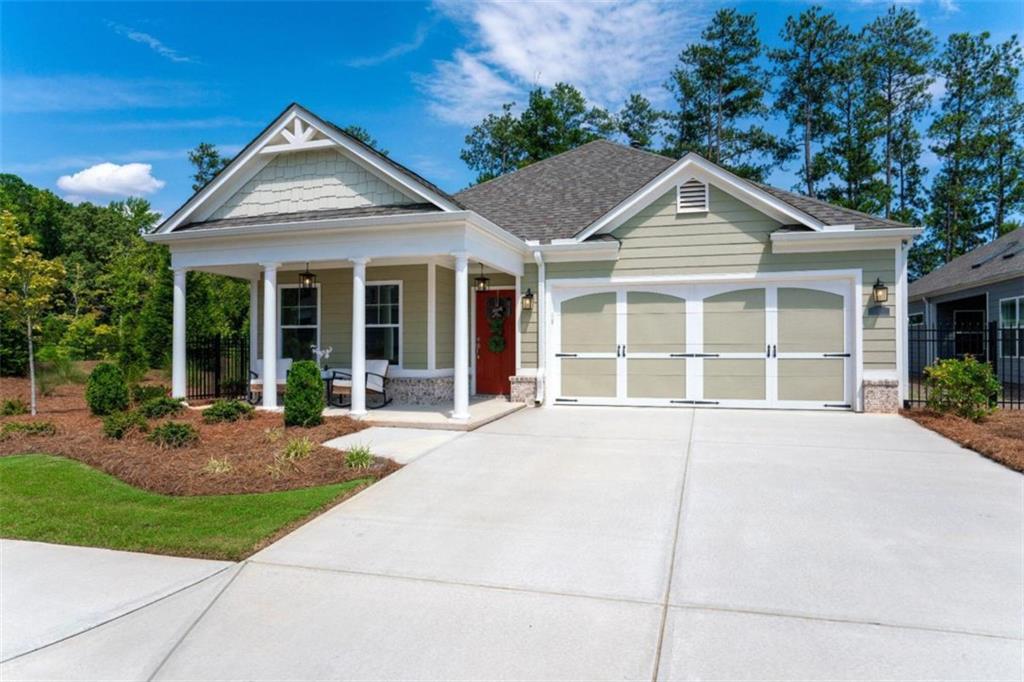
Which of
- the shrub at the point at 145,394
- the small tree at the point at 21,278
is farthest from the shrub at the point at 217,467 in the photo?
the small tree at the point at 21,278

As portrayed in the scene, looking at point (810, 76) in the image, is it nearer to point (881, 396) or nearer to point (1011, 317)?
point (1011, 317)

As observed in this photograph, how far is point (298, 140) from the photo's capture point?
1040 cm

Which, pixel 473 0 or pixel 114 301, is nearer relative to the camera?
pixel 473 0

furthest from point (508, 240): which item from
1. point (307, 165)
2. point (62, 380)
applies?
point (62, 380)

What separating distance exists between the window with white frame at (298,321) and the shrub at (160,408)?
9.00 feet

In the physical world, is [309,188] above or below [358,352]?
above

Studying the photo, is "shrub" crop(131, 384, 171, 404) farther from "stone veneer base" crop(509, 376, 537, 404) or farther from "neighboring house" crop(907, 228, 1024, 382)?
"neighboring house" crop(907, 228, 1024, 382)

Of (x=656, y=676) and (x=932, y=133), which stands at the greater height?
(x=932, y=133)

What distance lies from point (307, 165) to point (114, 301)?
18.2 m

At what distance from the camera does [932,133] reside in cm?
2905

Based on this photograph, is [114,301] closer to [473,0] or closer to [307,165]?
[307,165]

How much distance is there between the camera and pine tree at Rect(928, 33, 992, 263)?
2834 centimetres

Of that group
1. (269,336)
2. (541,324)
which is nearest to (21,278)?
(269,336)

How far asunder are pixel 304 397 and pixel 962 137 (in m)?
34.3
